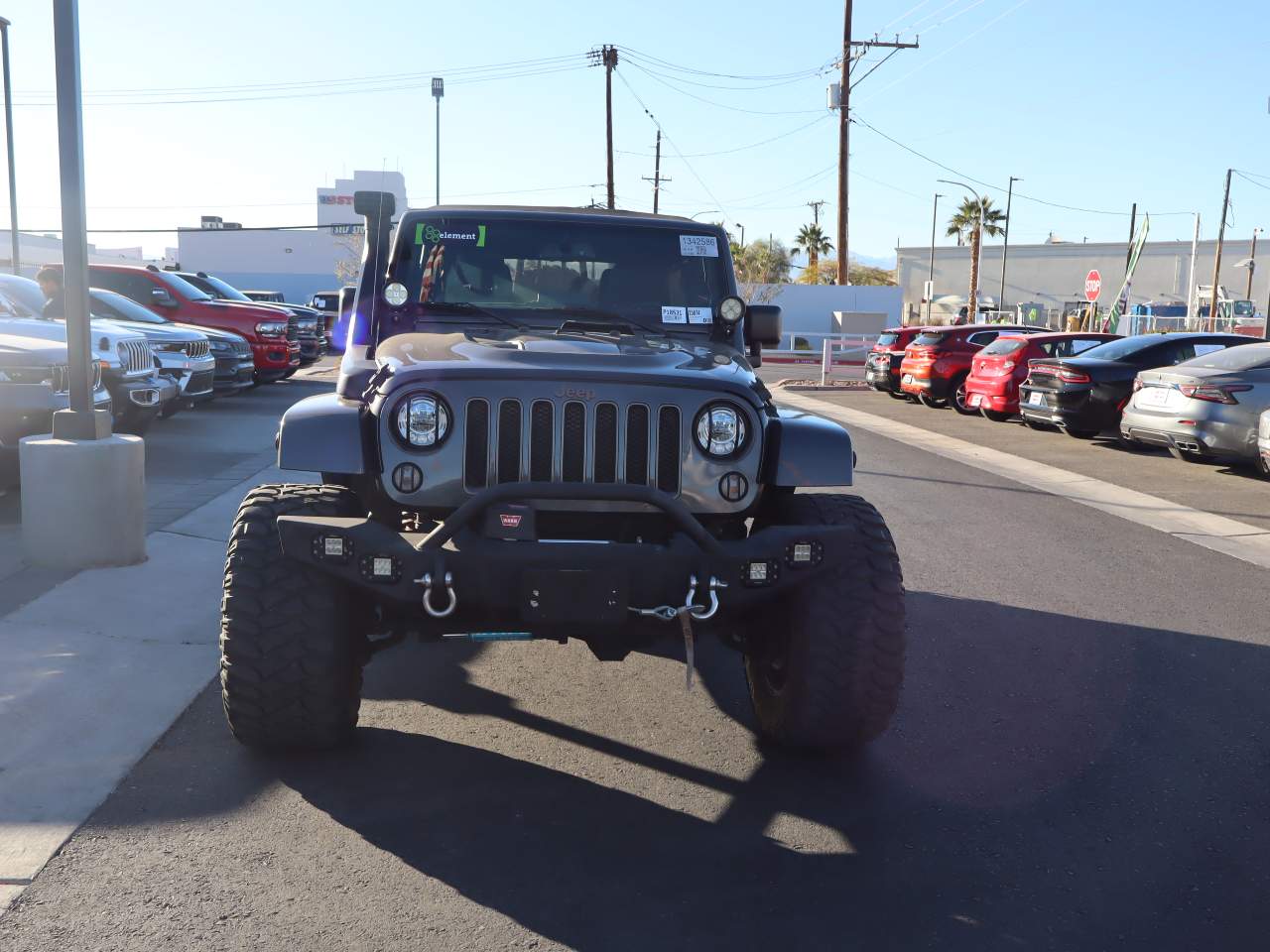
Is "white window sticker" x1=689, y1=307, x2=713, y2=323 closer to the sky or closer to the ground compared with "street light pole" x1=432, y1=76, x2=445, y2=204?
closer to the ground

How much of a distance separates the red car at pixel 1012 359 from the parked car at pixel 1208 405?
16.0 feet

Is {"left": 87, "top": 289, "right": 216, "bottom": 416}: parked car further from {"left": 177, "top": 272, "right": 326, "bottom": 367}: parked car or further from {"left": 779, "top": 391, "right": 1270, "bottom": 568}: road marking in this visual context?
{"left": 779, "top": 391, "right": 1270, "bottom": 568}: road marking

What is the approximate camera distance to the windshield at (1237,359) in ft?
42.5

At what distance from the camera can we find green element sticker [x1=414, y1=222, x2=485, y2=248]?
5617mm

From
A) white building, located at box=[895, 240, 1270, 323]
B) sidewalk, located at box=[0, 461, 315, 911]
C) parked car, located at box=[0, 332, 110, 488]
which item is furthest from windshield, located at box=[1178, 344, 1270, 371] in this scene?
white building, located at box=[895, 240, 1270, 323]

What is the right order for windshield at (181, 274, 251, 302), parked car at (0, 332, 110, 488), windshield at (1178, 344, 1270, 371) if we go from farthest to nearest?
windshield at (181, 274, 251, 302) < windshield at (1178, 344, 1270, 371) < parked car at (0, 332, 110, 488)

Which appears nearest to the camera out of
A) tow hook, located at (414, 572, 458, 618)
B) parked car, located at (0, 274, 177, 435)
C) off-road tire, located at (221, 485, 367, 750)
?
tow hook, located at (414, 572, 458, 618)

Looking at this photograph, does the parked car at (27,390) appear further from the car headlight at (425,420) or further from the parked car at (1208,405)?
the parked car at (1208,405)

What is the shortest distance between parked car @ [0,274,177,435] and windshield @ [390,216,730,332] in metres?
6.55

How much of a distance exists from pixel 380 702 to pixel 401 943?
2.05m

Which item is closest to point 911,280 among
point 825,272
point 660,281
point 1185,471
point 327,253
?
point 825,272

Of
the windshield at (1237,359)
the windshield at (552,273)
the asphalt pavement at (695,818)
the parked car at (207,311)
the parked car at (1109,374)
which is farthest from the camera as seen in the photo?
the parked car at (207,311)

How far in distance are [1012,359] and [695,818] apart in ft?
53.1

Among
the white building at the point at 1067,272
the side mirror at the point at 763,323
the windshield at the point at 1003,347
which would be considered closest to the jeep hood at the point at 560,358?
the side mirror at the point at 763,323
